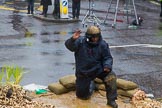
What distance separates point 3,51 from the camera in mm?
13422

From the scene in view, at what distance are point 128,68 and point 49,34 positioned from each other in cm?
593

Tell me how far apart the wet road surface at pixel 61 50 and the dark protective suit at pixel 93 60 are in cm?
185

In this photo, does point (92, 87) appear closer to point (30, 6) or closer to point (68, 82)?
point (68, 82)

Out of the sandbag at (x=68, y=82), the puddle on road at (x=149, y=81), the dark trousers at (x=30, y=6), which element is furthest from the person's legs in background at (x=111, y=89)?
the dark trousers at (x=30, y=6)

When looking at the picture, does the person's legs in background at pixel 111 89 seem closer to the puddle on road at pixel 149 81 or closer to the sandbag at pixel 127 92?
the sandbag at pixel 127 92

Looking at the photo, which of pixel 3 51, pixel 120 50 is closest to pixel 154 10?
pixel 120 50

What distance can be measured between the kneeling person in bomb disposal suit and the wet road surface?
1.84 metres

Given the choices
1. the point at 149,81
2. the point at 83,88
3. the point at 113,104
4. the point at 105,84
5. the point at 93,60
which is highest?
the point at 93,60

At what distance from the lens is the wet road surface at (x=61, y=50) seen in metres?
11.0

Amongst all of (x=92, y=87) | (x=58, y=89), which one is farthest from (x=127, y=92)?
(x=58, y=89)

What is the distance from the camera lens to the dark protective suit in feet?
26.3

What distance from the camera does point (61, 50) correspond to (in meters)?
14.0

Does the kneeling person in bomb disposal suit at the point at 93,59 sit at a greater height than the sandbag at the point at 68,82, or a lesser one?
greater

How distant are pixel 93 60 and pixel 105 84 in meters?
0.48
